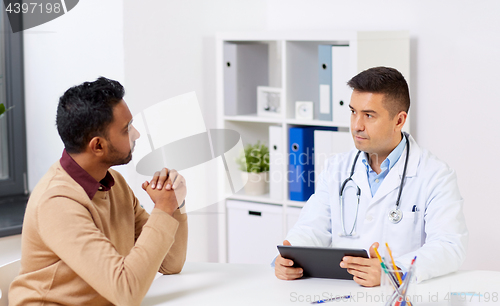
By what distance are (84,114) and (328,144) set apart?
1598mm

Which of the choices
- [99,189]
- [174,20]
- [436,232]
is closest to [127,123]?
[99,189]

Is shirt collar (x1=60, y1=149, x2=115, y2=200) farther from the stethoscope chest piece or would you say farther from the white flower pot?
the white flower pot

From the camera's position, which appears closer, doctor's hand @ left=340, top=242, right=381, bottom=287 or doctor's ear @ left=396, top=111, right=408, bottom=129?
doctor's hand @ left=340, top=242, right=381, bottom=287

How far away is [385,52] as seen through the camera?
2.69 meters

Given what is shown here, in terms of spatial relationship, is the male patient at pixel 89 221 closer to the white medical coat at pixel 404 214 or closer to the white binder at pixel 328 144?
the white medical coat at pixel 404 214

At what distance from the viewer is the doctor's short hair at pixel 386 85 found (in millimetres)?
1875

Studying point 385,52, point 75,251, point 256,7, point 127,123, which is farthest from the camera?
point 256,7

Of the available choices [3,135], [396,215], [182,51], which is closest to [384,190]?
[396,215]

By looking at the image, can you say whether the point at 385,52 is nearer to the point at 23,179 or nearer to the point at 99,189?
the point at 99,189

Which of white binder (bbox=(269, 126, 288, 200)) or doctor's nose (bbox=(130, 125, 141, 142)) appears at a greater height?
doctor's nose (bbox=(130, 125, 141, 142))

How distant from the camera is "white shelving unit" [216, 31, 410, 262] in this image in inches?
105

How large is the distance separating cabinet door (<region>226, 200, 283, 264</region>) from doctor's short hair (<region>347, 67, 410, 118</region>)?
1209 mm

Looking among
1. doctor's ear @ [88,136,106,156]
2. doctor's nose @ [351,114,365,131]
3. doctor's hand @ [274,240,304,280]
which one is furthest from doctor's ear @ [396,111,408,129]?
doctor's ear @ [88,136,106,156]

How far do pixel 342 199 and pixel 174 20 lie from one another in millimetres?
→ 1424
